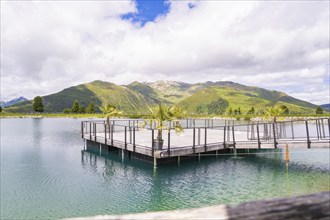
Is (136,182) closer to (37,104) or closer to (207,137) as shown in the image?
(207,137)

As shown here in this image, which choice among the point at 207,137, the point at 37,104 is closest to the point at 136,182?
the point at 207,137

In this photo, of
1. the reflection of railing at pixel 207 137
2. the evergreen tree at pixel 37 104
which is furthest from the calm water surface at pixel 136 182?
the evergreen tree at pixel 37 104

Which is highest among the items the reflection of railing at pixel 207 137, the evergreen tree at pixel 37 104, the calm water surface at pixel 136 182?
the evergreen tree at pixel 37 104

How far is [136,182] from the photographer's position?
16500 mm

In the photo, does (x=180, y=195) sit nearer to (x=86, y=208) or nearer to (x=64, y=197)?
(x=86, y=208)

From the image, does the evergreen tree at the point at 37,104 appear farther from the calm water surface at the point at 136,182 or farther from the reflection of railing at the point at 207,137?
the calm water surface at the point at 136,182

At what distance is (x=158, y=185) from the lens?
52.0 feet

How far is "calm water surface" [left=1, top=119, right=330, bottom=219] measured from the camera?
1270cm

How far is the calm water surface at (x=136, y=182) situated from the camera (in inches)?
500

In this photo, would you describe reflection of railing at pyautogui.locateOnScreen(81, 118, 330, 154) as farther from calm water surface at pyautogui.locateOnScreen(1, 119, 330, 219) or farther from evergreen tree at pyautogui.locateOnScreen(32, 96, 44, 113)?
evergreen tree at pyautogui.locateOnScreen(32, 96, 44, 113)

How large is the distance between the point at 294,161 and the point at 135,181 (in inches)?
525

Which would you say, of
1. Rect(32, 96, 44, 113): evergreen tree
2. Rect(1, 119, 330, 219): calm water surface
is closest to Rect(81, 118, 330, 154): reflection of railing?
Rect(1, 119, 330, 219): calm water surface

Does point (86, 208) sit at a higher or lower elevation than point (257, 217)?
lower

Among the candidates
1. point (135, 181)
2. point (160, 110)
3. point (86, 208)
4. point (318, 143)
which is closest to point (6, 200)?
point (86, 208)
